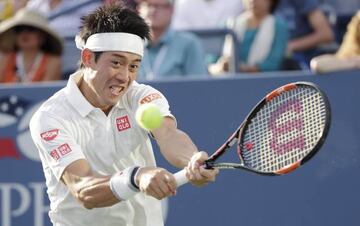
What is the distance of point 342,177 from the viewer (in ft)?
22.7

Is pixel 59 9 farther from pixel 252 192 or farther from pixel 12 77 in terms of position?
pixel 252 192

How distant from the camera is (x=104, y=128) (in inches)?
200

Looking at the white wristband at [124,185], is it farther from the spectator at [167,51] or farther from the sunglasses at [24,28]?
the sunglasses at [24,28]

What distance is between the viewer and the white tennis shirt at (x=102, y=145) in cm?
506

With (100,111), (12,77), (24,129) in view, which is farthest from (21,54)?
(100,111)

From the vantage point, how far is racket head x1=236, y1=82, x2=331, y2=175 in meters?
4.78

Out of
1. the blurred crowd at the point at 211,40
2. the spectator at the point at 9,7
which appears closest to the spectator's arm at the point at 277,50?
the blurred crowd at the point at 211,40

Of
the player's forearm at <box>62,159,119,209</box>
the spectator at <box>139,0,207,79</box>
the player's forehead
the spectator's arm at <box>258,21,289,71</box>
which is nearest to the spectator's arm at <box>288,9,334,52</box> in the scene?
the spectator's arm at <box>258,21,289,71</box>

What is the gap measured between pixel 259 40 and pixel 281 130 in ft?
11.1

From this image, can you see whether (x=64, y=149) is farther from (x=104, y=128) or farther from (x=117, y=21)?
(x=117, y=21)

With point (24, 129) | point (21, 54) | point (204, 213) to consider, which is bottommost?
point (204, 213)

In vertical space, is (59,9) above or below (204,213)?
above

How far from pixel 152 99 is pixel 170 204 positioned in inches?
84.3

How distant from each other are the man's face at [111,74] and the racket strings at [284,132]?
Answer: 0.59m
